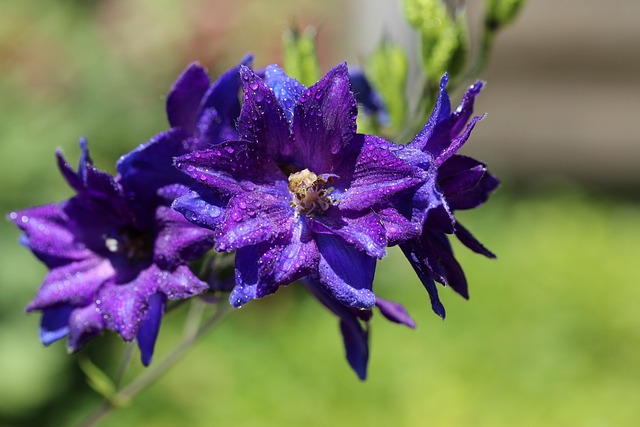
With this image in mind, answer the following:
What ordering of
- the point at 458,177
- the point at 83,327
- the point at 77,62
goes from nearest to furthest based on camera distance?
the point at 458,177 → the point at 83,327 → the point at 77,62

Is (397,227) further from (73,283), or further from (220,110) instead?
(73,283)

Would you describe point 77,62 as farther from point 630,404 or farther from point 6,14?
point 630,404

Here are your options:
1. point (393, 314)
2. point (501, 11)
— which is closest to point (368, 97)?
point (501, 11)

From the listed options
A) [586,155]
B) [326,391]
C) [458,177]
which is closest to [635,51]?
[586,155]

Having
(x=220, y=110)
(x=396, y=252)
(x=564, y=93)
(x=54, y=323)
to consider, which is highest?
(x=220, y=110)

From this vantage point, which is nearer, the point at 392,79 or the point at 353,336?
the point at 353,336

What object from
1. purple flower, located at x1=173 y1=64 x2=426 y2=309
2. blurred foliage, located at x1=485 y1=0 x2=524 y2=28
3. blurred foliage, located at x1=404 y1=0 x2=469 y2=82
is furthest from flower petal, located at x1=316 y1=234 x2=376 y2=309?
blurred foliage, located at x1=485 y1=0 x2=524 y2=28

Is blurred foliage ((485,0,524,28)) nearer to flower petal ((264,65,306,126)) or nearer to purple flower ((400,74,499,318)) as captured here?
purple flower ((400,74,499,318))
